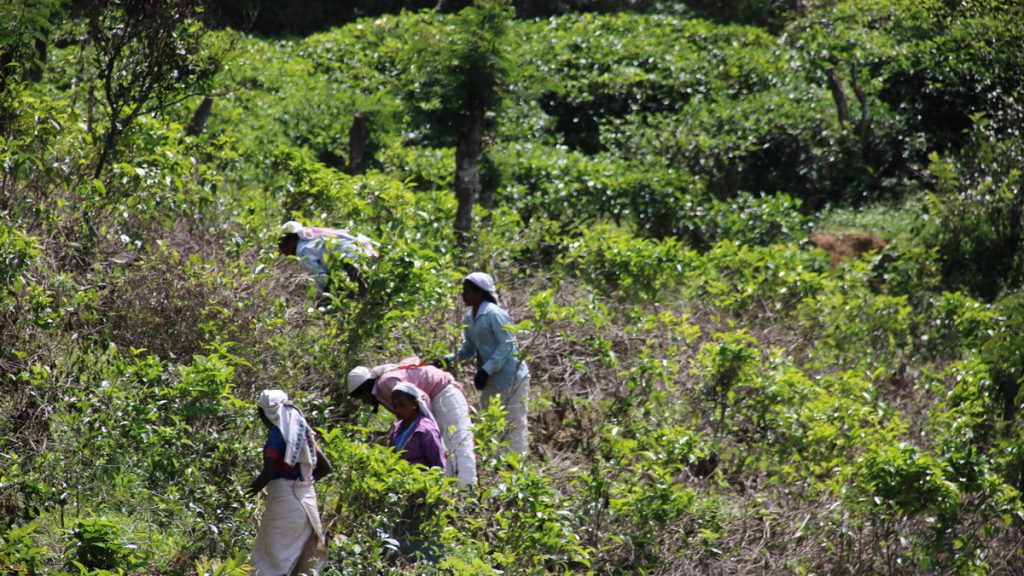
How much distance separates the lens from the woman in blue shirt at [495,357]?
728 cm

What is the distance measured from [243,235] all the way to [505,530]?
3519mm

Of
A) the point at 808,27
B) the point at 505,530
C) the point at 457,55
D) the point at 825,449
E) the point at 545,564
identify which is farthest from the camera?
the point at 808,27

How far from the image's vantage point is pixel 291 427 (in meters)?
5.78

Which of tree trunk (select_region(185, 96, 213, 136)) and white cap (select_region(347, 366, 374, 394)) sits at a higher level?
tree trunk (select_region(185, 96, 213, 136))

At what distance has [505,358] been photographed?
287 inches

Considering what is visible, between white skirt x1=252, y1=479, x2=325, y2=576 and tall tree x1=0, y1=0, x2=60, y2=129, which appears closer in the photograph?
white skirt x1=252, y1=479, x2=325, y2=576

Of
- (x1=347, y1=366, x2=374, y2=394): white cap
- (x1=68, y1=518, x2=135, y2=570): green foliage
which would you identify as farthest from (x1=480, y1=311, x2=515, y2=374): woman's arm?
(x1=68, y1=518, x2=135, y2=570): green foliage

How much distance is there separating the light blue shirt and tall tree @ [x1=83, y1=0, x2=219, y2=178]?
3.01 metres

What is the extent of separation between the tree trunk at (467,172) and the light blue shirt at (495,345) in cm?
231

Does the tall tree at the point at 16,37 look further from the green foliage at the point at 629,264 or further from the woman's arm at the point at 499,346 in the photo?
the green foliage at the point at 629,264

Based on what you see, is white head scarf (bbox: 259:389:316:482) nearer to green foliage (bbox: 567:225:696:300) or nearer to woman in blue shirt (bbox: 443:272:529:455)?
woman in blue shirt (bbox: 443:272:529:455)

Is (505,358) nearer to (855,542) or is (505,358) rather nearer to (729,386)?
(729,386)

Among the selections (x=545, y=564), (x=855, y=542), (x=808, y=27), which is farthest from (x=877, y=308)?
(x=808, y=27)

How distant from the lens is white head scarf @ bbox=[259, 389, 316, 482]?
5745 mm
